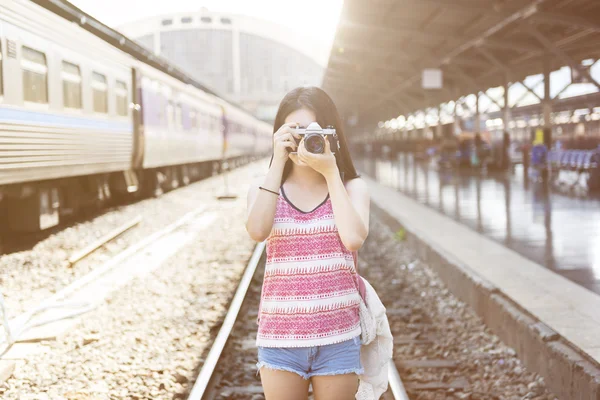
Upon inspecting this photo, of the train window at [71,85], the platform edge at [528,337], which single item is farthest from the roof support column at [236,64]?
the platform edge at [528,337]

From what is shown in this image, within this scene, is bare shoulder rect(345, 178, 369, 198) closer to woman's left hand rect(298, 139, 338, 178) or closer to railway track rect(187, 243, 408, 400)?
woman's left hand rect(298, 139, 338, 178)

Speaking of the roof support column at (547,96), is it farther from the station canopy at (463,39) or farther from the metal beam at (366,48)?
the metal beam at (366,48)

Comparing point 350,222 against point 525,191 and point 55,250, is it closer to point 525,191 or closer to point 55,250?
point 55,250

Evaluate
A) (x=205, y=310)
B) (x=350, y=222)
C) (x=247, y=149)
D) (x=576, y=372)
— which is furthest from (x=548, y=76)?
(x=247, y=149)

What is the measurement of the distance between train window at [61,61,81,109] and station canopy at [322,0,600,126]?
6917mm

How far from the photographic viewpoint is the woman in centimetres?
227

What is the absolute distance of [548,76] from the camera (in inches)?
736

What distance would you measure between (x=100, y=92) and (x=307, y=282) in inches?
452

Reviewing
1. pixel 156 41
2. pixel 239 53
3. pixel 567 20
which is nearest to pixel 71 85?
pixel 567 20

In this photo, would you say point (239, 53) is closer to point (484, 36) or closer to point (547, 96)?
point (547, 96)

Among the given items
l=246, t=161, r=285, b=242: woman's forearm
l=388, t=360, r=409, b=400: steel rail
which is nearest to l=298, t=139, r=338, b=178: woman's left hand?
l=246, t=161, r=285, b=242: woman's forearm

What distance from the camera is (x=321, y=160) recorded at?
7.31ft

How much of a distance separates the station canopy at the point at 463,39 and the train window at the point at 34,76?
798 centimetres

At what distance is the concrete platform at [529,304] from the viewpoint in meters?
4.12
